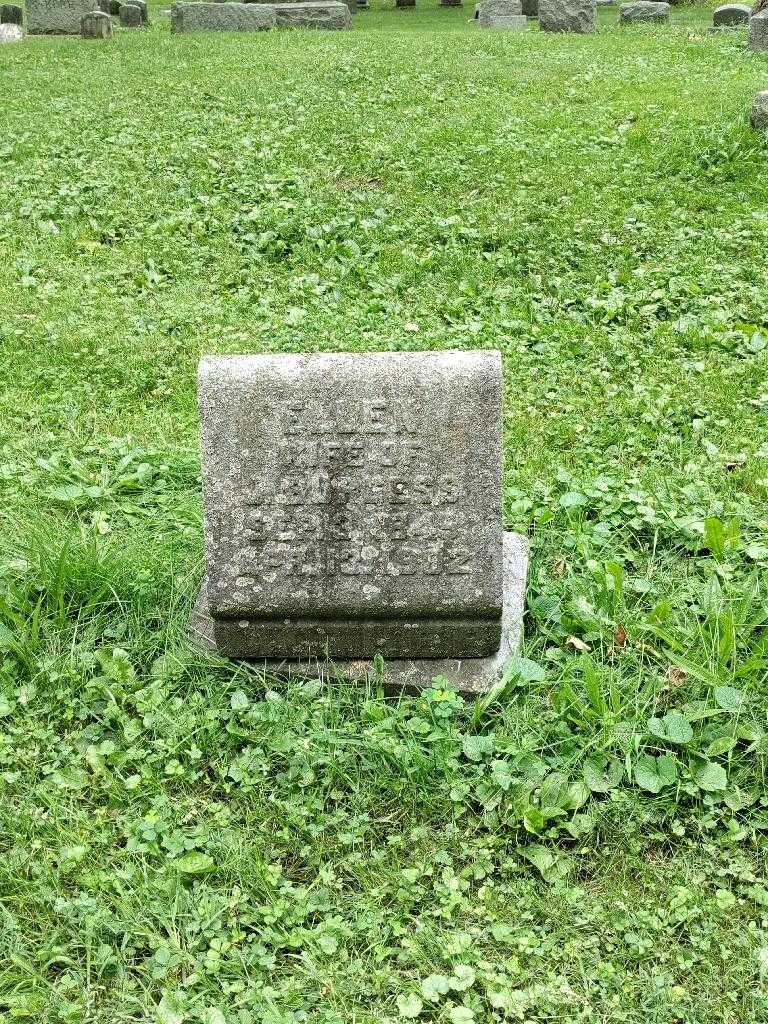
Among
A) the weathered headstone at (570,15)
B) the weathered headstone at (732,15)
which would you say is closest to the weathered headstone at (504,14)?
the weathered headstone at (570,15)

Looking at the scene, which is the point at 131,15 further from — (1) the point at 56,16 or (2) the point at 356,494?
(2) the point at 356,494

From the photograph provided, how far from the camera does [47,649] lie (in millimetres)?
3395

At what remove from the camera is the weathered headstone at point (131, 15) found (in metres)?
18.2

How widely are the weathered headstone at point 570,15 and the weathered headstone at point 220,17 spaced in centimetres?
445

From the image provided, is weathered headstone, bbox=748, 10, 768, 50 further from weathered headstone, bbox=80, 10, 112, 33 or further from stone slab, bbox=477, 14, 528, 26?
weathered headstone, bbox=80, 10, 112, 33

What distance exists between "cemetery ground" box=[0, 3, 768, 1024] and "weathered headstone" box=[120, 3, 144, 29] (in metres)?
12.4

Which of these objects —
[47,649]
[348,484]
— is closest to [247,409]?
[348,484]

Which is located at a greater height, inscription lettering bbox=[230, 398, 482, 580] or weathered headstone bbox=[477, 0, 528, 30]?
weathered headstone bbox=[477, 0, 528, 30]

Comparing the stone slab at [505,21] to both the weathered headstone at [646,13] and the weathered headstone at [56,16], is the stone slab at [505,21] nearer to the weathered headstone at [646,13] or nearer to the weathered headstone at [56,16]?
the weathered headstone at [646,13]

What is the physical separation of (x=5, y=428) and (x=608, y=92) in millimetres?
7558

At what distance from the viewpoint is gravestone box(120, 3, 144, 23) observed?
18.2 metres

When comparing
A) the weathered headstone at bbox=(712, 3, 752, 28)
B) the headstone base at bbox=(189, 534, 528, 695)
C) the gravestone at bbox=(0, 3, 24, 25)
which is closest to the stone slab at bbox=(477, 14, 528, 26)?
the weathered headstone at bbox=(712, 3, 752, 28)

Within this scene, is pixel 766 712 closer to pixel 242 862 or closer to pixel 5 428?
pixel 242 862

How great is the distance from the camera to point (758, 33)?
40.1 feet
